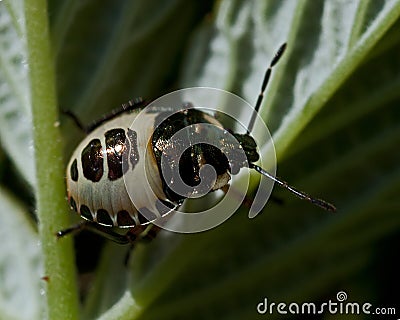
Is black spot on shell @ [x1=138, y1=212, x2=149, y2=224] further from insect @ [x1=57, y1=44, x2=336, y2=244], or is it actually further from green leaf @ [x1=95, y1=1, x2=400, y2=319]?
green leaf @ [x1=95, y1=1, x2=400, y2=319]

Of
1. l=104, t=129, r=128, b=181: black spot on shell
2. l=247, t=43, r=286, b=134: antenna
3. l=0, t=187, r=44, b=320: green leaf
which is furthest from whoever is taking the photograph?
l=0, t=187, r=44, b=320: green leaf

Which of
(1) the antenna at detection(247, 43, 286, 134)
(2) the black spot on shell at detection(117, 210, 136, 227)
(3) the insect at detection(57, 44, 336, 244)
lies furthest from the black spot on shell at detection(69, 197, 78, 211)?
(1) the antenna at detection(247, 43, 286, 134)

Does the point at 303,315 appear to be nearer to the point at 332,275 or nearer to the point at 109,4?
the point at 332,275

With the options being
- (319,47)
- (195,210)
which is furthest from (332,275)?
(319,47)

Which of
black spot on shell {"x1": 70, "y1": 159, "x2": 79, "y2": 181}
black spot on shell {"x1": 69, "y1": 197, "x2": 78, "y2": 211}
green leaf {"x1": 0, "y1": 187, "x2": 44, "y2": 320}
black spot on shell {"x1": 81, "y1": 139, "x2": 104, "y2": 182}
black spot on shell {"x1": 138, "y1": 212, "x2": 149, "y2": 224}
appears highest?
black spot on shell {"x1": 81, "y1": 139, "x2": 104, "y2": 182}

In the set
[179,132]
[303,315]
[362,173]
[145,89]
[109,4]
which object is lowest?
Result: [303,315]

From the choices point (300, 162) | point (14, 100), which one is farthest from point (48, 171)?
point (300, 162)

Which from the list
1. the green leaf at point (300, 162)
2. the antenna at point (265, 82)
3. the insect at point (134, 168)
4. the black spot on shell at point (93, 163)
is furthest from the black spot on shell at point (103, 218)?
the antenna at point (265, 82)
